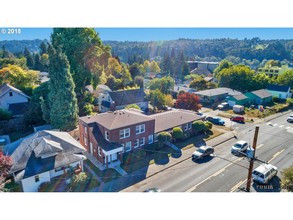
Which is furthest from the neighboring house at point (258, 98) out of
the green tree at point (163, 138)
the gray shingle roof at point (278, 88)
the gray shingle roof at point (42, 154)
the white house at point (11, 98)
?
the white house at point (11, 98)

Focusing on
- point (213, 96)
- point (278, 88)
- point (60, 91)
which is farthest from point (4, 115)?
point (278, 88)

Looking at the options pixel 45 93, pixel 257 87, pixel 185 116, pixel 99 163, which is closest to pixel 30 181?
pixel 99 163

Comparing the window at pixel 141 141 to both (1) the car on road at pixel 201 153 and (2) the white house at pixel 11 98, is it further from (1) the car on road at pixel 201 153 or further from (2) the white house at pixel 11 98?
(2) the white house at pixel 11 98

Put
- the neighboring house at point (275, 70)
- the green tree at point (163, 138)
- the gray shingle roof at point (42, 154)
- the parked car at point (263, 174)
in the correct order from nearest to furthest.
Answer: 1. the gray shingle roof at point (42, 154)
2. the parked car at point (263, 174)
3. the green tree at point (163, 138)
4. the neighboring house at point (275, 70)

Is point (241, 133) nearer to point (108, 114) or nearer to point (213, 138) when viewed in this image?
point (213, 138)

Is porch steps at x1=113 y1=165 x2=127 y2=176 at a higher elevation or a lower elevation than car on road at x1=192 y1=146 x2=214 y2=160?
lower

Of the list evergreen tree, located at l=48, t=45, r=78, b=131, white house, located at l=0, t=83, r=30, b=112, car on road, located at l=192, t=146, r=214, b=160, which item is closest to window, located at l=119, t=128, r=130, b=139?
car on road, located at l=192, t=146, r=214, b=160

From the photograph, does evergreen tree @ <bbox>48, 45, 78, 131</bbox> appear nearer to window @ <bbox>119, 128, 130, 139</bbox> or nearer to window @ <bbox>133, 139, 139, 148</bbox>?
window @ <bbox>119, 128, 130, 139</bbox>
